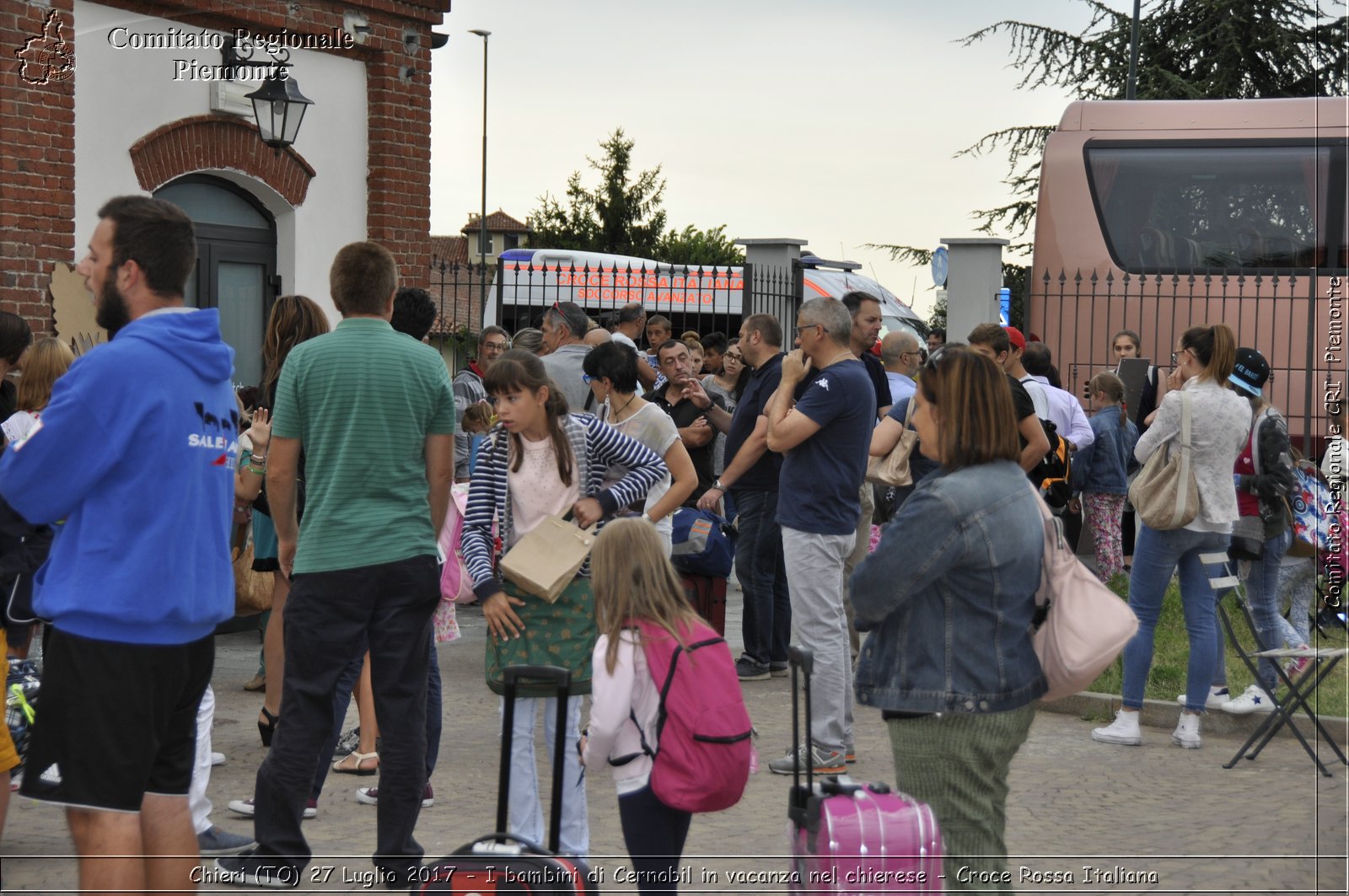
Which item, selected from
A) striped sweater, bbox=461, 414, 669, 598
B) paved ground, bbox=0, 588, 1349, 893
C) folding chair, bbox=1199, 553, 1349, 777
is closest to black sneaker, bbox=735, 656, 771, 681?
paved ground, bbox=0, 588, 1349, 893

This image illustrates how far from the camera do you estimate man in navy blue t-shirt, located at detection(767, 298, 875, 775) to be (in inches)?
257

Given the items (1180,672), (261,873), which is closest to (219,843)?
(261,873)

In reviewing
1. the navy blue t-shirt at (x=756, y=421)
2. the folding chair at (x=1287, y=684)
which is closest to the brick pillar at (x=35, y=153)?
the navy blue t-shirt at (x=756, y=421)

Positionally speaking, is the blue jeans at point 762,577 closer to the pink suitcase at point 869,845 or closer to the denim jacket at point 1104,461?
the denim jacket at point 1104,461

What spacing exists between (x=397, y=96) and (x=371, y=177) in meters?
0.74

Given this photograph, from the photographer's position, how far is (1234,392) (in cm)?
740

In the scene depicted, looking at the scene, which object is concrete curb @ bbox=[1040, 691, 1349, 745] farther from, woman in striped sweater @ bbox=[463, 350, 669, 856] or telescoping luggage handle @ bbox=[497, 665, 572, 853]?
telescoping luggage handle @ bbox=[497, 665, 572, 853]

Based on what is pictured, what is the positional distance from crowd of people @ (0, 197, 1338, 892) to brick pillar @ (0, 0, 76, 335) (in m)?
4.24

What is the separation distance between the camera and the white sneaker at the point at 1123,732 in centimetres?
753

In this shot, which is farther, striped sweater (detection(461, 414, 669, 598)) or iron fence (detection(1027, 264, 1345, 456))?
iron fence (detection(1027, 264, 1345, 456))

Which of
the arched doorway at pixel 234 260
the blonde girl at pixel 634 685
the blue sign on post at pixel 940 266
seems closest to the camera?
the blonde girl at pixel 634 685

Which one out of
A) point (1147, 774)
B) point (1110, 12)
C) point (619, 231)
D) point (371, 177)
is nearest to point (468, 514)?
point (1147, 774)

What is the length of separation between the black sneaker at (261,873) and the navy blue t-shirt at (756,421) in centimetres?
396

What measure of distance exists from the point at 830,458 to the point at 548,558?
2.05 meters
